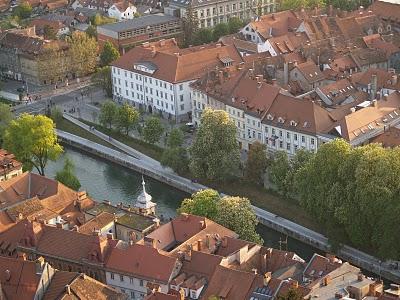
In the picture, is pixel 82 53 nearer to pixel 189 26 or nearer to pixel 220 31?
pixel 189 26

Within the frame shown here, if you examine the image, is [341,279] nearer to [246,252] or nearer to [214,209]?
[246,252]

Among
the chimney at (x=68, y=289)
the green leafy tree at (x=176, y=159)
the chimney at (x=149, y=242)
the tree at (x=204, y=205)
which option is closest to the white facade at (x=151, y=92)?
the green leafy tree at (x=176, y=159)

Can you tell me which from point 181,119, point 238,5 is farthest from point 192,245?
point 238,5

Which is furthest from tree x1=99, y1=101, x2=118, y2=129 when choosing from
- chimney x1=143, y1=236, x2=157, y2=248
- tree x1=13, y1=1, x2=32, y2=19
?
tree x1=13, y1=1, x2=32, y2=19

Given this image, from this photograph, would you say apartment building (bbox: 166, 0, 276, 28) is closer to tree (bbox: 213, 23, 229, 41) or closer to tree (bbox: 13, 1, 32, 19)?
tree (bbox: 213, 23, 229, 41)

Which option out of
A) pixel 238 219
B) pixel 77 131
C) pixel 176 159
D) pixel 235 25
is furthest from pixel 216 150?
pixel 235 25

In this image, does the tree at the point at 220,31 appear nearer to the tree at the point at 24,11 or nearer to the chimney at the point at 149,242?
the tree at the point at 24,11
